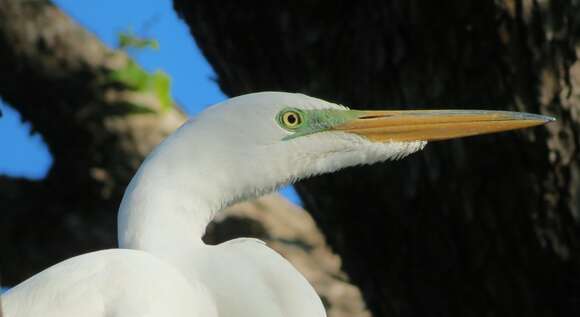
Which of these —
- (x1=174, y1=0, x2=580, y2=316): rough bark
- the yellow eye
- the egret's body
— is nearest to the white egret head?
the yellow eye

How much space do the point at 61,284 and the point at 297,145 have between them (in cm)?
64

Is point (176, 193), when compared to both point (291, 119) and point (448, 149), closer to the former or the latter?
point (291, 119)

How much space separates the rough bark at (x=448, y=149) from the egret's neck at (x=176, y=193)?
3.37ft

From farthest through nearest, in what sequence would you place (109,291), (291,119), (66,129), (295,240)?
(295,240) < (66,129) < (291,119) < (109,291)

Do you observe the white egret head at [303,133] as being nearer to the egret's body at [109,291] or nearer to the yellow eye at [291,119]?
the yellow eye at [291,119]

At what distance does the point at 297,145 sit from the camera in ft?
8.41

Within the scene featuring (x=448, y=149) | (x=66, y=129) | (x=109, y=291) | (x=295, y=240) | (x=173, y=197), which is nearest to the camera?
(x=109, y=291)

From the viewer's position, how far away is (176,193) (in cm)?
242

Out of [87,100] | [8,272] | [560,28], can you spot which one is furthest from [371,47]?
[8,272]

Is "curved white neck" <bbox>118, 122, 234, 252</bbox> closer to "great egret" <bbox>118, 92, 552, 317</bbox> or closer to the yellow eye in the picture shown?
"great egret" <bbox>118, 92, 552, 317</bbox>

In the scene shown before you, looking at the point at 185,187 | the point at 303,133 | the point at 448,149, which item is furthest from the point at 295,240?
the point at 185,187

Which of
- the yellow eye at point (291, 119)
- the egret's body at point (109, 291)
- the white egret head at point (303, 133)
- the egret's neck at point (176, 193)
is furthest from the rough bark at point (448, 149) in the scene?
the egret's body at point (109, 291)

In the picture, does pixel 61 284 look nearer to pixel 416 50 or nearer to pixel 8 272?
pixel 416 50

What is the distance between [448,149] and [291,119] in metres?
0.90
